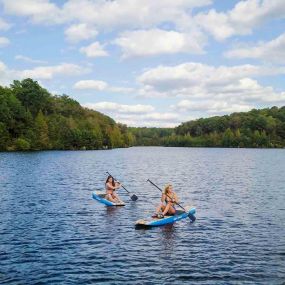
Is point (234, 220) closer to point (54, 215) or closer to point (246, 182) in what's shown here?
point (54, 215)

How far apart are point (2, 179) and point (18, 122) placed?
103088 millimetres

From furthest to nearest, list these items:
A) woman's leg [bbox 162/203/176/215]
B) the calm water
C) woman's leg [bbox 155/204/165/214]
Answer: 1. woman's leg [bbox 162/203/176/215]
2. woman's leg [bbox 155/204/165/214]
3. the calm water

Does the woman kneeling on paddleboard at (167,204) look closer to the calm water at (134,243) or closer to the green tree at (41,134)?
the calm water at (134,243)

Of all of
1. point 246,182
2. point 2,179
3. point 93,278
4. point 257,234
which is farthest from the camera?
point 246,182

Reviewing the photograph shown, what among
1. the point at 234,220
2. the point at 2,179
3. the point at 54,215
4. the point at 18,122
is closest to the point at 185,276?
the point at 234,220

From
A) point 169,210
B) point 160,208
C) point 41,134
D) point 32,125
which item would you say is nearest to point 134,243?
point 160,208

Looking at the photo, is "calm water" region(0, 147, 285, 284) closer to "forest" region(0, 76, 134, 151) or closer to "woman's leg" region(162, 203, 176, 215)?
"woman's leg" region(162, 203, 176, 215)

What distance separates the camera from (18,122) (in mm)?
157125

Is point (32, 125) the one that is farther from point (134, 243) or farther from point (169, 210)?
point (134, 243)

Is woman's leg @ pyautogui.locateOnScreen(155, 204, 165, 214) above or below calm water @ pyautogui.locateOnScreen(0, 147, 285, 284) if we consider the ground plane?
above

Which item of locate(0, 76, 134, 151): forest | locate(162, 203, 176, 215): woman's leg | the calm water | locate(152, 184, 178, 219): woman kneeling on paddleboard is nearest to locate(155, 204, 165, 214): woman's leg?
locate(152, 184, 178, 219): woman kneeling on paddleboard

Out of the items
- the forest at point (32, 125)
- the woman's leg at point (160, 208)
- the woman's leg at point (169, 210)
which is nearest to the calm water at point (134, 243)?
the woman's leg at point (169, 210)

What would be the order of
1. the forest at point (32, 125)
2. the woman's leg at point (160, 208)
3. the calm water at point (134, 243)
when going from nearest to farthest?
the calm water at point (134, 243), the woman's leg at point (160, 208), the forest at point (32, 125)

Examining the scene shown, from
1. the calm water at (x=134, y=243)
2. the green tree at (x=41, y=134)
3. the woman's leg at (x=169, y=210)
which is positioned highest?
the green tree at (x=41, y=134)
